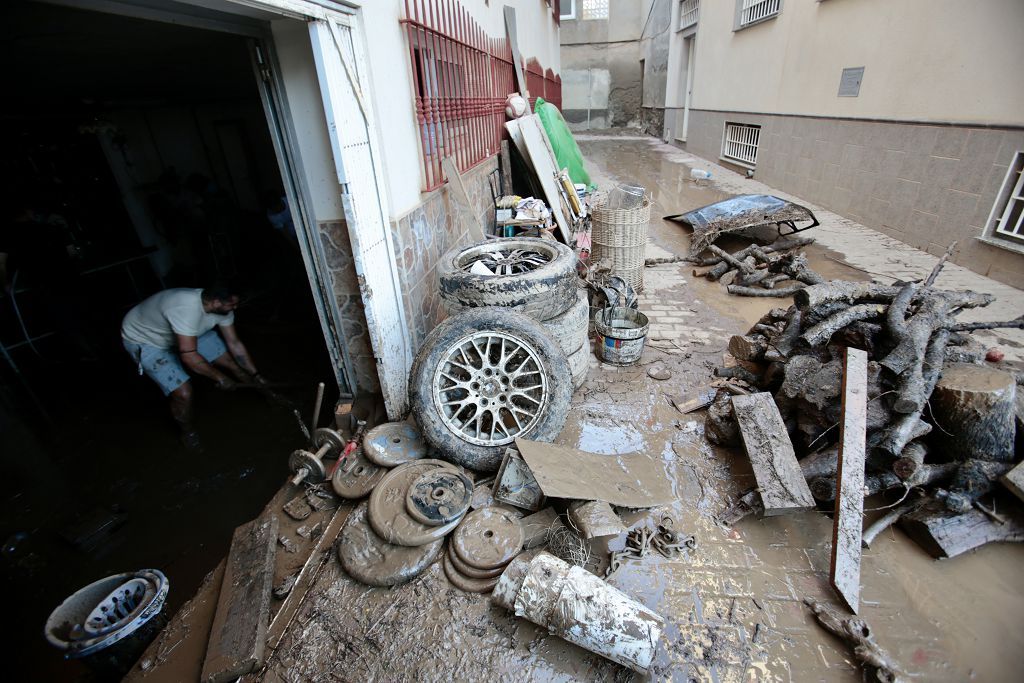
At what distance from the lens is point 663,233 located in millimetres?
7988

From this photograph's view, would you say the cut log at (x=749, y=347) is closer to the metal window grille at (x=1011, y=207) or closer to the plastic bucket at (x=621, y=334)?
the plastic bucket at (x=621, y=334)

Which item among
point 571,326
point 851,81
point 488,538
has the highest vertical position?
point 851,81

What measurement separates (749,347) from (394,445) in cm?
294

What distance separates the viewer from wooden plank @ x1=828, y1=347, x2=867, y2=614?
226 cm

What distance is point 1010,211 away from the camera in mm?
5324

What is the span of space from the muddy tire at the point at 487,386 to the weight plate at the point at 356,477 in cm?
44

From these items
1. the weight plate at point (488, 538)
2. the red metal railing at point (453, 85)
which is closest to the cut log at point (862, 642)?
the weight plate at point (488, 538)

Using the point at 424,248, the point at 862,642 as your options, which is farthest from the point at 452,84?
the point at 862,642

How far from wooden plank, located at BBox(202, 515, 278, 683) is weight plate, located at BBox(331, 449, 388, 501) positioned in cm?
42

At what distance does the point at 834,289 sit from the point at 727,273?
279 centimetres

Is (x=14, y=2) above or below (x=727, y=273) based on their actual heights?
above

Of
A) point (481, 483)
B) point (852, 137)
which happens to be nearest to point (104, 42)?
point (481, 483)

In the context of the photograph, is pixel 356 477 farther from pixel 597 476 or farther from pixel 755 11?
pixel 755 11

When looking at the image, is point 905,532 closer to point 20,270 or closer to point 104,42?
point 104,42
